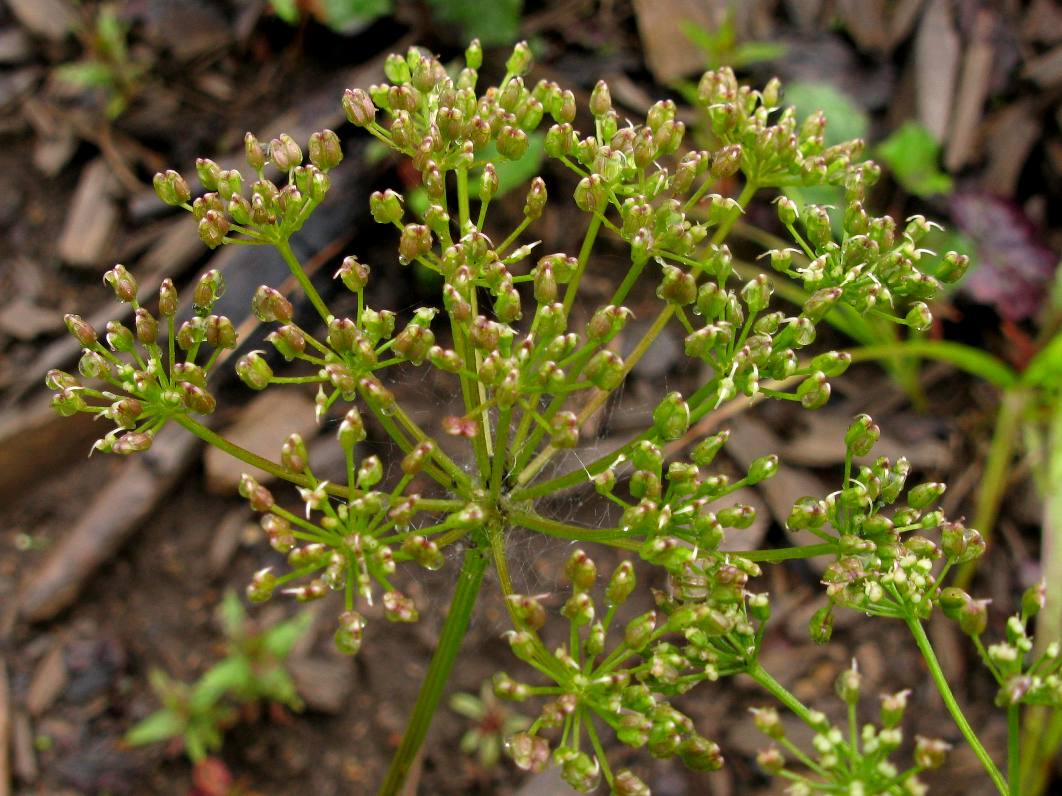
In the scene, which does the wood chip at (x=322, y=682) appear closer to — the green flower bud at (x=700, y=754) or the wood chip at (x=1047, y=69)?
the green flower bud at (x=700, y=754)

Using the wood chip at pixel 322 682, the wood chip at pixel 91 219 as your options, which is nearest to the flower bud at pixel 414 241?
the wood chip at pixel 322 682

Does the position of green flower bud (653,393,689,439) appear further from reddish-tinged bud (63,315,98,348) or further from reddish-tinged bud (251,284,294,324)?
reddish-tinged bud (63,315,98,348)

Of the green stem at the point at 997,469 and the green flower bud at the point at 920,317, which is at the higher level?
the green flower bud at the point at 920,317

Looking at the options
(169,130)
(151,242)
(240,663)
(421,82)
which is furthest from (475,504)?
(169,130)

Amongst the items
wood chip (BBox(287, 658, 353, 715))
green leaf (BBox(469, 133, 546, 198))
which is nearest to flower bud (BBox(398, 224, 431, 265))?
green leaf (BBox(469, 133, 546, 198))

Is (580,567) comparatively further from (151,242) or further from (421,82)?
(151,242)

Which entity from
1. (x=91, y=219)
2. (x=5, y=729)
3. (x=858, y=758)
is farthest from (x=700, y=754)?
(x=91, y=219)
